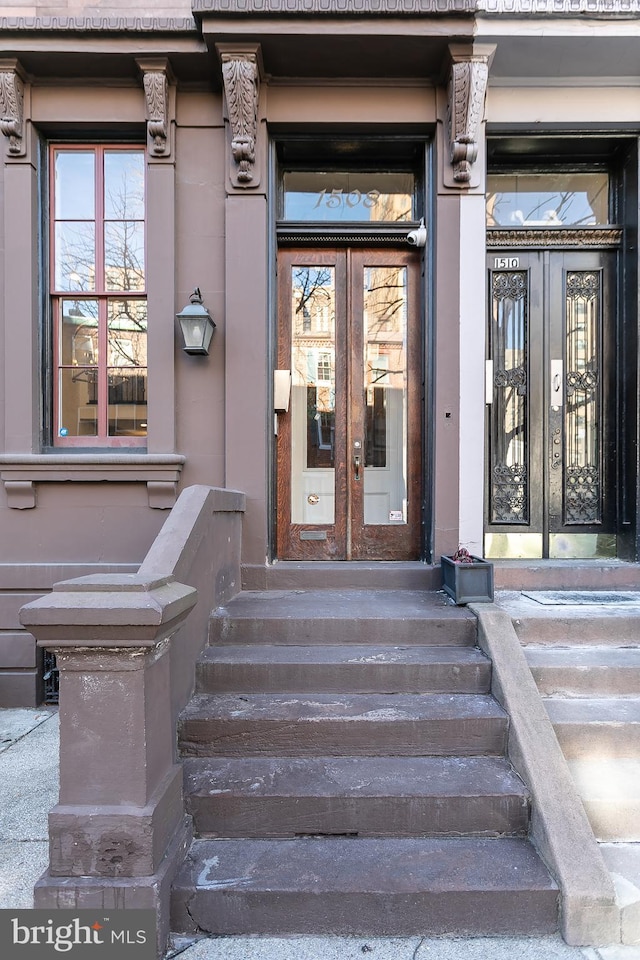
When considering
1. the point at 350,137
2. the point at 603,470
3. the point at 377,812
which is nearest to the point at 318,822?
the point at 377,812

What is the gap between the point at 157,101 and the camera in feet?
14.4

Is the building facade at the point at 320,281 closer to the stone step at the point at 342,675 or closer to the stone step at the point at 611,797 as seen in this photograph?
the stone step at the point at 342,675

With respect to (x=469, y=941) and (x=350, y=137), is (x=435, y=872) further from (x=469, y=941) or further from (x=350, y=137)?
(x=350, y=137)

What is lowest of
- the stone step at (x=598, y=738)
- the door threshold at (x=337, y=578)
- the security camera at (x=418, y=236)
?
the stone step at (x=598, y=738)

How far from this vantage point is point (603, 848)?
2.63m

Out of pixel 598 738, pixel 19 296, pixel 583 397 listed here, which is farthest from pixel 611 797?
pixel 19 296

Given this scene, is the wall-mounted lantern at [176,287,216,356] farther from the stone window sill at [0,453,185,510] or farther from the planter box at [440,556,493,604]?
the planter box at [440,556,493,604]

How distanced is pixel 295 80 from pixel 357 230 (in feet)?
4.41

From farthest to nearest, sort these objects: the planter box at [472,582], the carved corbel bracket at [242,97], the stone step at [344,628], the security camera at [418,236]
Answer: the security camera at [418,236] → the carved corbel bracket at [242,97] → the planter box at [472,582] → the stone step at [344,628]

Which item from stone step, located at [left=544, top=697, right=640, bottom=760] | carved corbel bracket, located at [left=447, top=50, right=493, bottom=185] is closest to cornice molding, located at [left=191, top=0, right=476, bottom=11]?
carved corbel bracket, located at [left=447, top=50, right=493, bottom=185]

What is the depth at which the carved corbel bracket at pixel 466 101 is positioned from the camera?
13.8 feet

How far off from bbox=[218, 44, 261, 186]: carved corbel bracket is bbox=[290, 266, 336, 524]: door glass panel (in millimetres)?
1036

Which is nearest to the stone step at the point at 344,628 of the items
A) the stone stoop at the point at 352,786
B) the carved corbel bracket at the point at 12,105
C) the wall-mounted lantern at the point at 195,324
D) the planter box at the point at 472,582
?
the stone stoop at the point at 352,786

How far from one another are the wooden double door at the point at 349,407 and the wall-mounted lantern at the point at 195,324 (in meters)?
0.81
